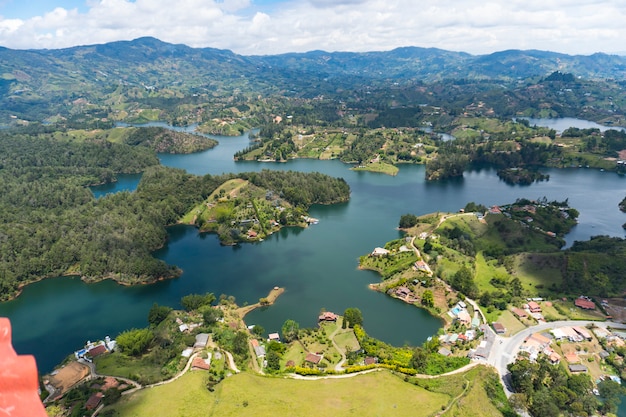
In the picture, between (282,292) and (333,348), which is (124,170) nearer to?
(282,292)

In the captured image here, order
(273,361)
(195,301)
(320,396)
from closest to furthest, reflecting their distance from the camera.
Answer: (320,396) < (273,361) < (195,301)

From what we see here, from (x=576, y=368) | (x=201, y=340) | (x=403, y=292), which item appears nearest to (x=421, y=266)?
(x=403, y=292)

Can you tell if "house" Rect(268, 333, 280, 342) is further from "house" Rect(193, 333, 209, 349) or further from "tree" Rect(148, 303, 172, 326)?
"tree" Rect(148, 303, 172, 326)

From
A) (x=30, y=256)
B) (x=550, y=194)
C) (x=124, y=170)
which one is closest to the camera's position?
(x=30, y=256)

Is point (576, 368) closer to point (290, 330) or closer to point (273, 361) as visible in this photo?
point (290, 330)

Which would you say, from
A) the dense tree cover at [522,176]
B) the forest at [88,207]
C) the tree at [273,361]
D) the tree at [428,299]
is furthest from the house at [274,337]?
the dense tree cover at [522,176]

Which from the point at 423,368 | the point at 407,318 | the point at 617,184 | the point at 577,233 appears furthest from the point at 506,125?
the point at 423,368
